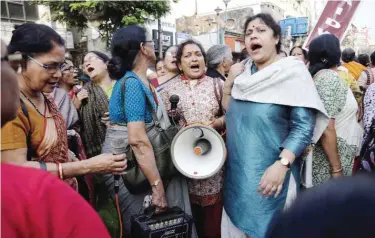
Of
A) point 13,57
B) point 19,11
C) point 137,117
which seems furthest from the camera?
point 19,11

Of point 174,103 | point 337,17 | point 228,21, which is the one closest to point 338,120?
point 174,103

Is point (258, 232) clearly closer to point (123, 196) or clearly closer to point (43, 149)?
point (123, 196)

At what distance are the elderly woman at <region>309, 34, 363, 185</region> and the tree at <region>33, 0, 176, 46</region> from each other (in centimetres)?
1509

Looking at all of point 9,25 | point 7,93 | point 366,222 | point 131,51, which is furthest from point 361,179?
point 9,25

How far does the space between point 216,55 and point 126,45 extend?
72.7 inches

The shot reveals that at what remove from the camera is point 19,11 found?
1466 cm

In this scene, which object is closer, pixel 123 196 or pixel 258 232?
pixel 258 232

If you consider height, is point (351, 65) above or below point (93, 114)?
above

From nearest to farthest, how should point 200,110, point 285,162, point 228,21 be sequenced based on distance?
point 285,162 → point 200,110 → point 228,21

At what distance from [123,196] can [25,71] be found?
0.96 m

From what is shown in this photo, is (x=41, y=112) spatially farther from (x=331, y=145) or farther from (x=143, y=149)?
(x=331, y=145)

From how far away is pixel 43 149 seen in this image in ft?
5.01

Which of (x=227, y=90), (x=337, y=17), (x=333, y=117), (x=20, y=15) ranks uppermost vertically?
(x=20, y=15)

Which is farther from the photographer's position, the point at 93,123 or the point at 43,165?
the point at 93,123
